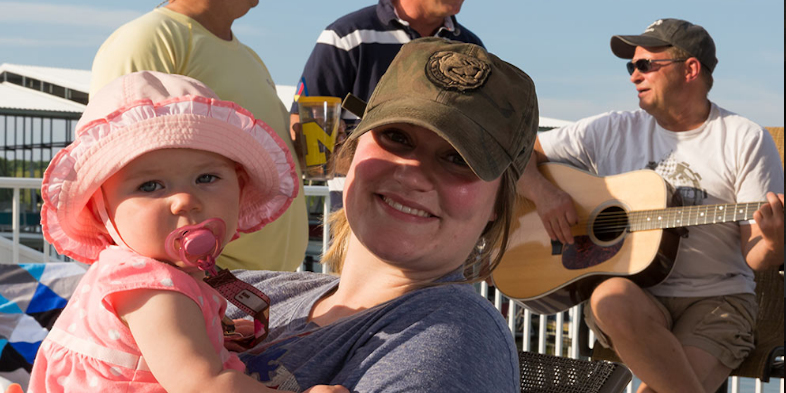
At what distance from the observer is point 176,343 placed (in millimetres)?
1030

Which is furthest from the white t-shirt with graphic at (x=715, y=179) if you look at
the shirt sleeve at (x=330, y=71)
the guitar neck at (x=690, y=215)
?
the shirt sleeve at (x=330, y=71)

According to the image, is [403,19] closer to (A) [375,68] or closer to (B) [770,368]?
(A) [375,68]

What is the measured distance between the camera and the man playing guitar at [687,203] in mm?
3139

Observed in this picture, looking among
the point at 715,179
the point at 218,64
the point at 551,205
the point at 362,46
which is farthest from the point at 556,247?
the point at 218,64

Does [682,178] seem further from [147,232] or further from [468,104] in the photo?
[147,232]

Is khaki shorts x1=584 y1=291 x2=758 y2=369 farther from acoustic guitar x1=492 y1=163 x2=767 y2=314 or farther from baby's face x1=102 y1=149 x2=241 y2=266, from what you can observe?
baby's face x1=102 y1=149 x2=241 y2=266

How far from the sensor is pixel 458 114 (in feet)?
4.04

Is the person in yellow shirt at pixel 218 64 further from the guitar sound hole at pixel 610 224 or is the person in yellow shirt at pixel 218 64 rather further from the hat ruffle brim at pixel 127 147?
the guitar sound hole at pixel 610 224

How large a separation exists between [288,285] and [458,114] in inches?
22.8

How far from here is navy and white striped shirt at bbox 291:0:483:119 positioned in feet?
11.0

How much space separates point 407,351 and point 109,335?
410 millimetres

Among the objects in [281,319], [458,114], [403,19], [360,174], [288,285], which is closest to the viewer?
[458,114]

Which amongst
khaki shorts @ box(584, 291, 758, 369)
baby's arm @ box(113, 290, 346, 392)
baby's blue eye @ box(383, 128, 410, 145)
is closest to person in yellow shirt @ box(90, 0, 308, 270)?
baby's blue eye @ box(383, 128, 410, 145)

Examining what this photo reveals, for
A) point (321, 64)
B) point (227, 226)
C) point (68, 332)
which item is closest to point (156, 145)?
point (227, 226)
